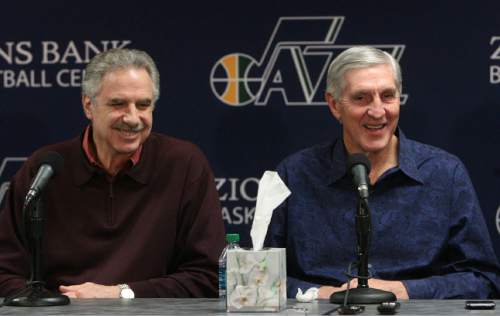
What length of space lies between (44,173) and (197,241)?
3.08 ft

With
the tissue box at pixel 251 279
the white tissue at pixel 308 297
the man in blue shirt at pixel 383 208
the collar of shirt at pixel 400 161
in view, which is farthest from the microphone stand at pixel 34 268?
the collar of shirt at pixel 400 161

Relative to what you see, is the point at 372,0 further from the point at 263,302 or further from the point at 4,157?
the point at 263,302

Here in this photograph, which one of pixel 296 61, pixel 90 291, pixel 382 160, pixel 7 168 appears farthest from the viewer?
pixel 7 168

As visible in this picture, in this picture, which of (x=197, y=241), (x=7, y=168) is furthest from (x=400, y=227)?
(x=7, y=168)

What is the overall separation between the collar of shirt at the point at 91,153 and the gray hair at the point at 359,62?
79 cm

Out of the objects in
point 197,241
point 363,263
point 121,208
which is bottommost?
point 363,263

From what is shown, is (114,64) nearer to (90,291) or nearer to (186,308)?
(90,291)

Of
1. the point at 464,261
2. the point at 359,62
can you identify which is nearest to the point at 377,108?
the point at 359,62

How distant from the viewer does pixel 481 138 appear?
15.1 feet

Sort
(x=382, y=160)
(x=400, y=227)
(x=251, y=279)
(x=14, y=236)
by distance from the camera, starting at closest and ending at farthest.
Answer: (x=251, y=279) < (x=400, y=227) < (x=382, y=160) < (x=14, y=236)

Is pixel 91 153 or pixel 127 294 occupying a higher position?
pixel 91 153

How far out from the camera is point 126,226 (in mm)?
3906

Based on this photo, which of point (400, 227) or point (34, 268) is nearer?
point (34, 268)

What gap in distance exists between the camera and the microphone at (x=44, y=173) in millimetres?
3035
